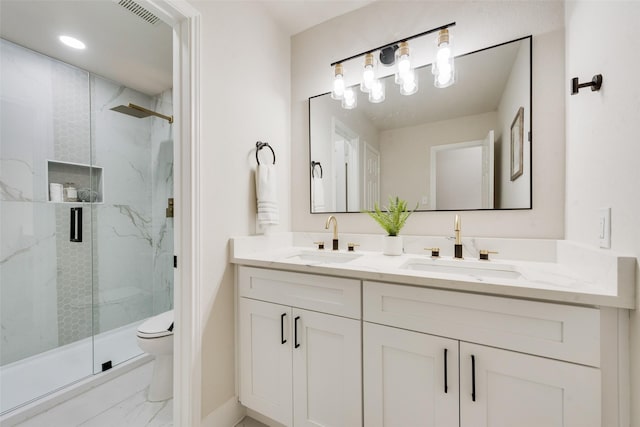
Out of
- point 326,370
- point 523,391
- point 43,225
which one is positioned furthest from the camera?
point 43,225

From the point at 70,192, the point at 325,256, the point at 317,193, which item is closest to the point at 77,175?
the point at 70,192

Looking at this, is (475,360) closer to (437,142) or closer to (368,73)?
(437,142)

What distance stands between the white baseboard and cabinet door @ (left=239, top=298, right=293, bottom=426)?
8cm

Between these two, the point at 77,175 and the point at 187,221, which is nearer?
the point at 187,221

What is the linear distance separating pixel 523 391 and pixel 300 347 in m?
0.81

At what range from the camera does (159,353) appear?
156 centimetres

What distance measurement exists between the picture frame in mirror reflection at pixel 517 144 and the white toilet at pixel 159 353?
2122mm

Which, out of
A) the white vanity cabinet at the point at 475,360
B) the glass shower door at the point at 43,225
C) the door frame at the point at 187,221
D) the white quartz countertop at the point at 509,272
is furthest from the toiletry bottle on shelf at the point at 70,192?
the white vanity cabinet at the point at 475,360

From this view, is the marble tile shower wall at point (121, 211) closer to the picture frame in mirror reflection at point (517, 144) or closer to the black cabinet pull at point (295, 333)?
the black cabinet pull at point (295, 333)

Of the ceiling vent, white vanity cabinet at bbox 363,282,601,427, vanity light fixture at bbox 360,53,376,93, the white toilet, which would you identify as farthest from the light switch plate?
the ceiling vent

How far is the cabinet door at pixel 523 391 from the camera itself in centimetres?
73

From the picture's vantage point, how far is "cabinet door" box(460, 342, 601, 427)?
73 centimetres

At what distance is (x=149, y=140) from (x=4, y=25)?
3.78 feet

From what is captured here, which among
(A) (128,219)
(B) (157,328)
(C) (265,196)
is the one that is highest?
(C) (265,196)
